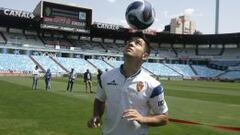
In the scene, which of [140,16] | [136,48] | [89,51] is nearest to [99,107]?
[136,48]

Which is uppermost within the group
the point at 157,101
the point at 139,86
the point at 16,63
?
the point at 139,86

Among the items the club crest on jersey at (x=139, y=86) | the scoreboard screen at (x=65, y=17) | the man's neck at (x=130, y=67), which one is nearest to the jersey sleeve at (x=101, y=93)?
the man's neck at (x=130, y=67)

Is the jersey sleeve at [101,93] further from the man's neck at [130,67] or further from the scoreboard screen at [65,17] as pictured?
the scoreboard screen at [65,17]

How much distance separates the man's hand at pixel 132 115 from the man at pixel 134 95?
0.09 m

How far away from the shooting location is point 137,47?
4.41 meters

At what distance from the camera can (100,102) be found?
4.83 m

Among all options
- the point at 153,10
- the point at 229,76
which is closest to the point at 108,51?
the point at 229,76

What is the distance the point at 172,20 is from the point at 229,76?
6873cm

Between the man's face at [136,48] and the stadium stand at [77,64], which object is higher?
the man's face at [136,48]

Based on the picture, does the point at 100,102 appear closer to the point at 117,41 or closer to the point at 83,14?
the point at 83,14

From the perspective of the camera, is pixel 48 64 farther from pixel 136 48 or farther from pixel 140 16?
pixel 136 48

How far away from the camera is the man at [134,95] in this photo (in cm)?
441

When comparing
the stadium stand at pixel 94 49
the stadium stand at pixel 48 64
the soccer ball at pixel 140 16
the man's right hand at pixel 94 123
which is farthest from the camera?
the stadium stand at pixel 94 49

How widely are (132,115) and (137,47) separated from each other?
0.76m
